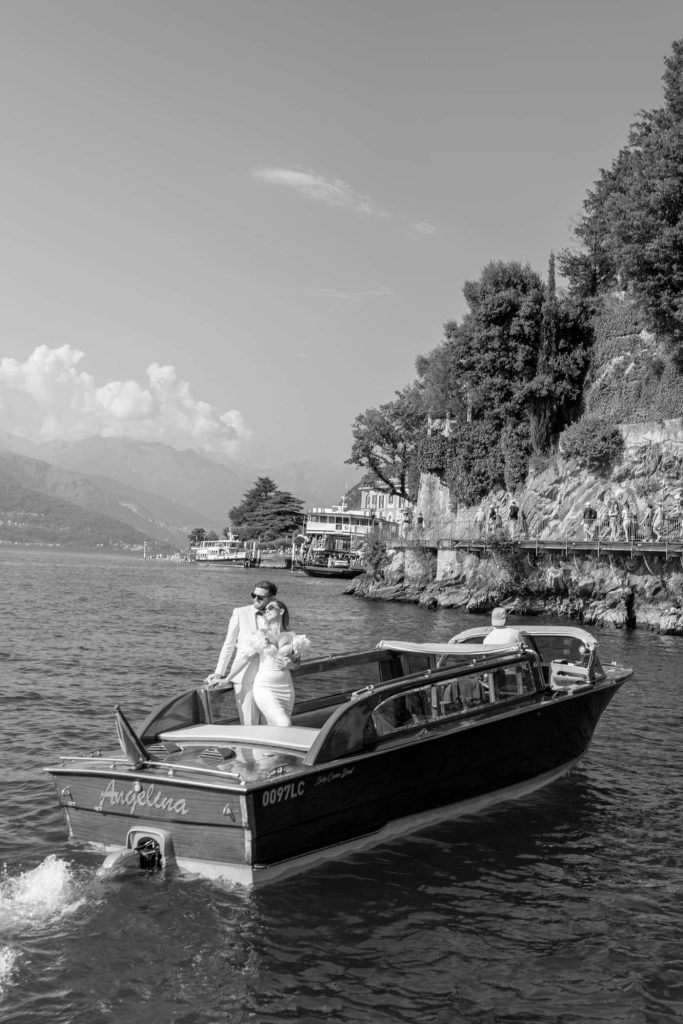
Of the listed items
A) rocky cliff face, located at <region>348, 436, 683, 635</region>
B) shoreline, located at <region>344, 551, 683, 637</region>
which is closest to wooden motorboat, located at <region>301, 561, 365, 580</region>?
shoreline, located at <region>344, 551, 683, 637</region>

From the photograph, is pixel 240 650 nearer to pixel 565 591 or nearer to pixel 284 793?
pixel 284 793

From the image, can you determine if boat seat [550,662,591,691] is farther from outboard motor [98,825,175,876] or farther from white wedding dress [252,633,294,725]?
outboard motor [98,825,175,876]

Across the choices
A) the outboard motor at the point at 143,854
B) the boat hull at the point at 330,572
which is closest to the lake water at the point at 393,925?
the outboard motor at the point at 143,854

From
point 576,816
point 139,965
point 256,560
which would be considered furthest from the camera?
point 256,560

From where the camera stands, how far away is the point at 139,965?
7457 mm

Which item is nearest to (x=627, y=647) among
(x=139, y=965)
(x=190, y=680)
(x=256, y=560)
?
(x=190, y=680)

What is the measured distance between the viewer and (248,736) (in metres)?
9.92

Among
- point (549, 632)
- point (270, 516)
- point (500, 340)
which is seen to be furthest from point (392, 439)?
point (549, 632)

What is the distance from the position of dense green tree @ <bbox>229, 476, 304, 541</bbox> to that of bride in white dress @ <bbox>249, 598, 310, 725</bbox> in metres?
121

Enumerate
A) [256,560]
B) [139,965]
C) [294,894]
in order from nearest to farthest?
1. [139,965]
2. [294,894]
3. [256,560]

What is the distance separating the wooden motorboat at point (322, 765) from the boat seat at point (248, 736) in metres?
0.02

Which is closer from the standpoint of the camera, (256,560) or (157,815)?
(157,815)

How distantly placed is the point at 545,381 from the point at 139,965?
1858 inches

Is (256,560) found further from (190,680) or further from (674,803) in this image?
(674,803)
